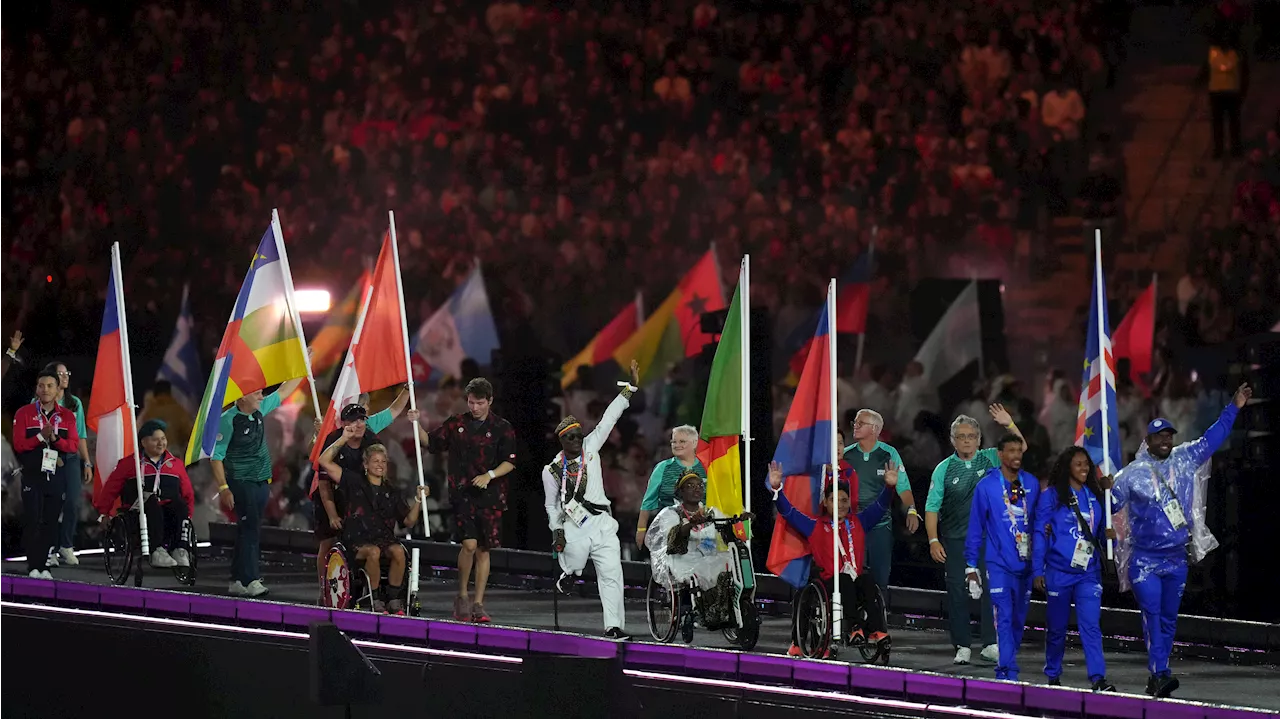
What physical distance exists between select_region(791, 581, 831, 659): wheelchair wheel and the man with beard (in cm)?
211

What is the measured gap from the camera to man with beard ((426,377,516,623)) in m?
12.5

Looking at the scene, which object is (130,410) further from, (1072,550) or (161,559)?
(1072,550)

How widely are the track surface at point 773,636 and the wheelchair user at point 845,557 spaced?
424mm

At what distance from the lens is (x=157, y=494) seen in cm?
1431

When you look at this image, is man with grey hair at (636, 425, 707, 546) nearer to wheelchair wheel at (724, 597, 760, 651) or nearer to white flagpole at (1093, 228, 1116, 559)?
wheelchair wheel at (724, 597, 760, 651)

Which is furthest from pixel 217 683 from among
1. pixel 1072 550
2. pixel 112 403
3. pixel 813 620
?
pixel 1072 550

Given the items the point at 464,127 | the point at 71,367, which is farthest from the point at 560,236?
the point at 71,367

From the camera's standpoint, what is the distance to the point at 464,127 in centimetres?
2241

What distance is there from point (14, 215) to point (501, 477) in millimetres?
13633

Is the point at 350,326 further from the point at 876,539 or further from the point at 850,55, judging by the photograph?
the point at 876,539

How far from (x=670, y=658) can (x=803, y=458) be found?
6.52 feet

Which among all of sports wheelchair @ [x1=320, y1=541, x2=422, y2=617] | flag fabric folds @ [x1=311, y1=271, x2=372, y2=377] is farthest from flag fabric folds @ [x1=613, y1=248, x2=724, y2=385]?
sports wheelchair @ [x1=320, y1=541, x2=422, y2=617]

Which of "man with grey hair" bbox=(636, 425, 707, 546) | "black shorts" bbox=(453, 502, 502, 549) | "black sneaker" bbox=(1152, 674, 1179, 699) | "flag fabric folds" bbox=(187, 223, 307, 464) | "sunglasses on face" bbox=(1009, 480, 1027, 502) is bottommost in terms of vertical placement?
"black sneaker" bbox=(1152, 674, 1179, 699)

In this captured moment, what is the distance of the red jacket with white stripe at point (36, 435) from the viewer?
14867mm
